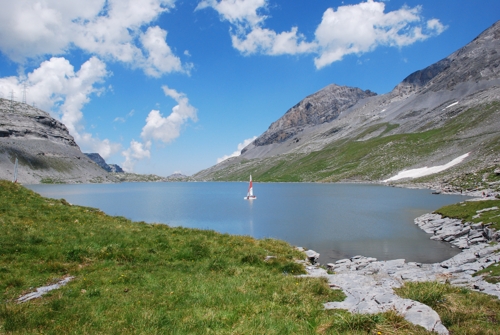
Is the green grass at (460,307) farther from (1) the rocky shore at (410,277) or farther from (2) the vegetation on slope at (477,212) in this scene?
(2) the vegetation on slope at (477,212)

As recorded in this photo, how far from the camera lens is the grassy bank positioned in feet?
31.2

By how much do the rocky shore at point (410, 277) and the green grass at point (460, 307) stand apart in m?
0.54

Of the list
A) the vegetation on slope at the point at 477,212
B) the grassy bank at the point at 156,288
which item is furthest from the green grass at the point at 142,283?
the vegetation on slope at the point at 477,212

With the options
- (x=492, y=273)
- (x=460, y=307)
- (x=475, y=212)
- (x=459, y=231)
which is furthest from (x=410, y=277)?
(x=475, y=212)

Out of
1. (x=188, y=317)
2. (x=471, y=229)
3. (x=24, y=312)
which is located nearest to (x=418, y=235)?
(x=471, y=229)

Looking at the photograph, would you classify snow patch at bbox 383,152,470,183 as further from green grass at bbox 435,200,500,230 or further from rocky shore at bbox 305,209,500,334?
rocky shore at bbox 305,209,500,334

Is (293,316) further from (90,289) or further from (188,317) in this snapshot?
(90,289)

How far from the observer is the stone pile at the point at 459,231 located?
108 ft

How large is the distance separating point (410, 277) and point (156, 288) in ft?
52.3

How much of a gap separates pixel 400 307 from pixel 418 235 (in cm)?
3871

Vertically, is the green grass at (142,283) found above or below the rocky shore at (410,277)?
above

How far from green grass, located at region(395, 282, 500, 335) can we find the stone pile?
23.1 metres

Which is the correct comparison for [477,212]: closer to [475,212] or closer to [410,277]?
[475,212]

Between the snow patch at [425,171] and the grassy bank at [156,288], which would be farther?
the snow patch at [425,171]
